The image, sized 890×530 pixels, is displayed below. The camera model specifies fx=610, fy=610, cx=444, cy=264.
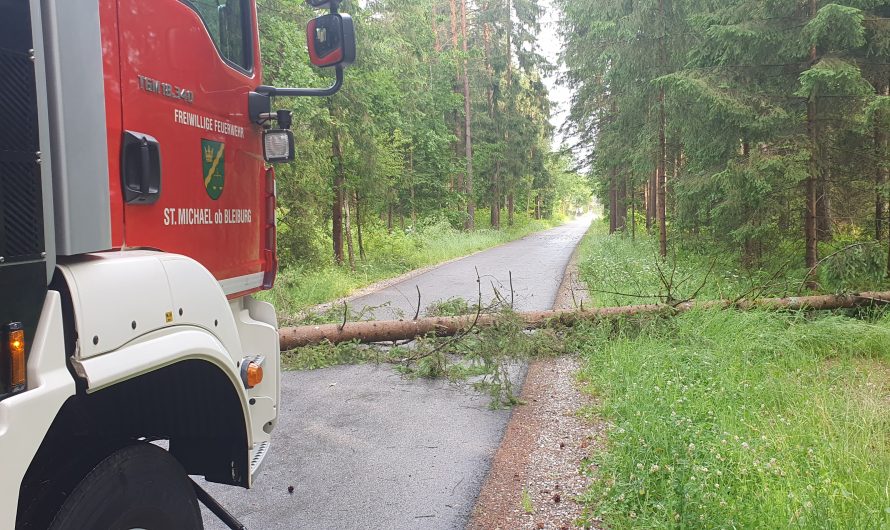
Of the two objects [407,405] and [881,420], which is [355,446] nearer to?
[407,405]

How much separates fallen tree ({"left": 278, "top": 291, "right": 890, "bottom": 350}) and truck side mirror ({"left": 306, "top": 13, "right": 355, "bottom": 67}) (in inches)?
180

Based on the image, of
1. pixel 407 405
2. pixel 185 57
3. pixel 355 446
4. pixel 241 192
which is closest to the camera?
pixel 185 57

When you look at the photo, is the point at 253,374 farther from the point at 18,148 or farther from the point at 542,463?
the point at 542,463

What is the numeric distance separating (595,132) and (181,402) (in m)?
28.3

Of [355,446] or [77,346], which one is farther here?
[355,446]

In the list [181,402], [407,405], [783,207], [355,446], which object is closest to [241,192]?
[181,402]

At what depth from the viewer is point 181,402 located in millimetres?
2621

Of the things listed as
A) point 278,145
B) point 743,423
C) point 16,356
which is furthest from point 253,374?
point 743,423

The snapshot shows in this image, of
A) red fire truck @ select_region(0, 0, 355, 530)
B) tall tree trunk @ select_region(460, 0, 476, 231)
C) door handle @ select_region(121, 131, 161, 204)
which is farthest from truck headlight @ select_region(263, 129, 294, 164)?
tall tree trunk @ select_region(460, 0, 476, 231)

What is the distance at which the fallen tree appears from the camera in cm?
768

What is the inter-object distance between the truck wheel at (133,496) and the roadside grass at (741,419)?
2.51 metres

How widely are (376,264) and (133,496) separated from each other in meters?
17.9

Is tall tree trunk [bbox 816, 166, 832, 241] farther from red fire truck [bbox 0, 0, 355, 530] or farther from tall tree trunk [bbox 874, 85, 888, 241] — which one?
red fire truck [bbox 0, 0, 355, 530]

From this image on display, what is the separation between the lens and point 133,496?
78.0 inches
